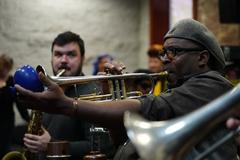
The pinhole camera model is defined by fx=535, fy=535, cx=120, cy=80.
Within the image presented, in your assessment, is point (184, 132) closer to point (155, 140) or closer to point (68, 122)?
point (155, 140)

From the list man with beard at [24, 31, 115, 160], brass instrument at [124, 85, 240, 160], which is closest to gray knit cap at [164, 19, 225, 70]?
man with beard at [24, 31, 115, 160]

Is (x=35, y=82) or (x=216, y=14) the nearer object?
(x=35, y=82)

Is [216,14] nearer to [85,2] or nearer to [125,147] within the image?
[85,2]

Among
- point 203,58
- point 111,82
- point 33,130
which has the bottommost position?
point 33,130

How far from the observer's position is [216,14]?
535 centimetres

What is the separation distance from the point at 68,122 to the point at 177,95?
107 cm

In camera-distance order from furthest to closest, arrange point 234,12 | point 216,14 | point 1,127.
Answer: point 216,14 → point 234,12 → point 1,127

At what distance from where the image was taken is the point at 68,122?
2.88 metres

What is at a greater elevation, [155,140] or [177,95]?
[155,140]

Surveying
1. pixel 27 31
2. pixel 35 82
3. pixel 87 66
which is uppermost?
pixel 35 82

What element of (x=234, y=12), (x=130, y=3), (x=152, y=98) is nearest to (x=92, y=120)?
(x=152, y=98)

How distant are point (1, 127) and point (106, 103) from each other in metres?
2.06

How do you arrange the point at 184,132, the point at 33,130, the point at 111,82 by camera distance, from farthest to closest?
the point at 33,130 → the point at 111,82 → the point at 184,132

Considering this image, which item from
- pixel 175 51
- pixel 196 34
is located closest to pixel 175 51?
pixel 175 51
